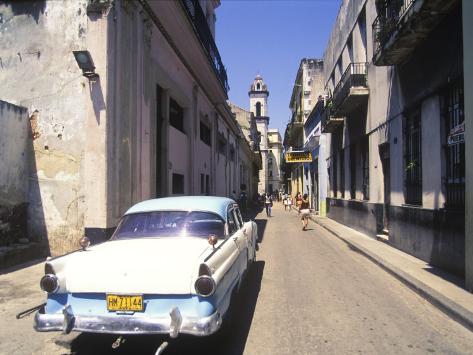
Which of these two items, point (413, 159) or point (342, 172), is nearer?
point (413, 159)

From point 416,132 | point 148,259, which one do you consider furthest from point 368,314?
point 416,132

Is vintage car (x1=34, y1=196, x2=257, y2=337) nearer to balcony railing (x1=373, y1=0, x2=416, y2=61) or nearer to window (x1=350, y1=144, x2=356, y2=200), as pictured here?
balcony railing (x1=373, y1=0, x2=416, y2=61)

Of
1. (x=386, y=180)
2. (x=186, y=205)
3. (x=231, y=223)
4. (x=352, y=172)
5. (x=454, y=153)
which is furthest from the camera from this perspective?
(x=352, y=172)

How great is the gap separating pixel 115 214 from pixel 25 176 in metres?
2.08

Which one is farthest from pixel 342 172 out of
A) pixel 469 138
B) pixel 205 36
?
pixel 469 138

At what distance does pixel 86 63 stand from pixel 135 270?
540 centimetres

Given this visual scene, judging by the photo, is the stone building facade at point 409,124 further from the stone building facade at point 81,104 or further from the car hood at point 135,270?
the stone building facade at point 81,104

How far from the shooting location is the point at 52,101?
8359 mm

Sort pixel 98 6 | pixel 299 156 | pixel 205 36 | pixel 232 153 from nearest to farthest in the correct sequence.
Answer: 1. pixel 98 6
2. pixel 205 36
3. pixel 299 156
4. pixel 232 153

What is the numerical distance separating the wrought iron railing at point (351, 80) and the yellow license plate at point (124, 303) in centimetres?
1177

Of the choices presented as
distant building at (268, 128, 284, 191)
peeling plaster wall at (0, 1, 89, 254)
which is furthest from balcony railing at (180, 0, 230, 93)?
distant building at (268, 128, 284, 191)

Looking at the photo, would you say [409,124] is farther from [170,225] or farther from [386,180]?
[170,225]

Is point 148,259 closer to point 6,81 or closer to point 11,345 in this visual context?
point 11,345

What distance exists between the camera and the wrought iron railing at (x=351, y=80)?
13727mm
